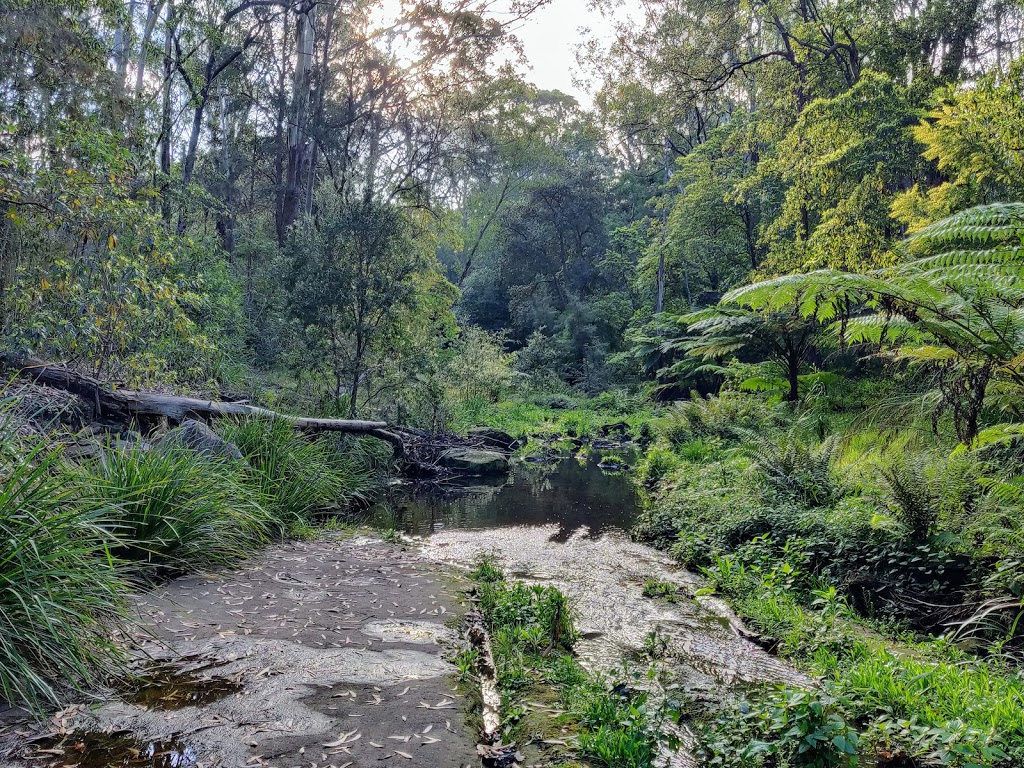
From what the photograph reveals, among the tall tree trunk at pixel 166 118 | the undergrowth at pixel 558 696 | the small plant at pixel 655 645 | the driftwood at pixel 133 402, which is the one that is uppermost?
the tall tree trunk at pixel 166 118

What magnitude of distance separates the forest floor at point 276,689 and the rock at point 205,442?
2321mm

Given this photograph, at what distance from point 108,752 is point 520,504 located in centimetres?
832

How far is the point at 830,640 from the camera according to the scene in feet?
13.1

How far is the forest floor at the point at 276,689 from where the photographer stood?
2.47 meters

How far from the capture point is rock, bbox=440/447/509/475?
12.8 m

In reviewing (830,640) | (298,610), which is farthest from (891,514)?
(298,610)

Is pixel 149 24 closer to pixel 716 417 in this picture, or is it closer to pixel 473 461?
pixel 473 461

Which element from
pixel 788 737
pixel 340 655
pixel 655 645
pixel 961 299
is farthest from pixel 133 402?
pixel 961 299

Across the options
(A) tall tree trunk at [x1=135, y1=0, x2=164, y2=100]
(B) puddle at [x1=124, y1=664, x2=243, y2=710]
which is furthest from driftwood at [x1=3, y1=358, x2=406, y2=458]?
(A) tall tree trunk at [x1=135, y1=0, x2=164, y2=100]

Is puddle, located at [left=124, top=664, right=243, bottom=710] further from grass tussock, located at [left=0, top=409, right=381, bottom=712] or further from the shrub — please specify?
the shrub

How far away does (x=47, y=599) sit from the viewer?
2861 mm

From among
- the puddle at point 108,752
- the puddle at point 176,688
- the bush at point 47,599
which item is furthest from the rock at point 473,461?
the puddle at point 108,752

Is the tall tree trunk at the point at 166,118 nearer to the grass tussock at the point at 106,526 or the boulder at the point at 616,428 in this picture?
the grass tussock at the point at 106,526

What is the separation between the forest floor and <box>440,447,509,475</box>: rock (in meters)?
7.83
